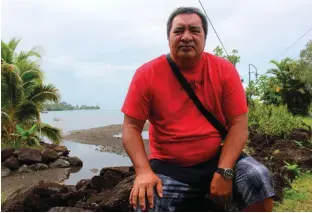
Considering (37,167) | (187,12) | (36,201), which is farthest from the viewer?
A: (37,167)

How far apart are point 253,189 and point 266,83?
2157 centimetres

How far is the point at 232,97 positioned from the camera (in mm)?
2184

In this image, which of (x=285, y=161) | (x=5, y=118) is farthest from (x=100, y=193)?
(x=5, y=118)

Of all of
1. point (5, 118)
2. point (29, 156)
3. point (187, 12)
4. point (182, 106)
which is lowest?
point (29, 156)

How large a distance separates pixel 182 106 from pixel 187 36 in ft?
1.38

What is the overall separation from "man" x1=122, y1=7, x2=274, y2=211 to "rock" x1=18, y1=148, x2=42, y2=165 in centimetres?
1296

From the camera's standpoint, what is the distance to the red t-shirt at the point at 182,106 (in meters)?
2.16

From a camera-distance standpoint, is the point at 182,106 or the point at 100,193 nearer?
the point at 182,106

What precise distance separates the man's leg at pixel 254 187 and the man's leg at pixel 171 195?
0.94 ft

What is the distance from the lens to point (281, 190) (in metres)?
4.06

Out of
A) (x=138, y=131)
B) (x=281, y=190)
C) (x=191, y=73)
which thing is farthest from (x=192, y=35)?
(x=281, y=190)

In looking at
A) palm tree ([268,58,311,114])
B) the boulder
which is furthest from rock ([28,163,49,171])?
palm tree ([268,58,311,114])

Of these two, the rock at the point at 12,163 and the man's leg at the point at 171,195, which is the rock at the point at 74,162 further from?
the man's leg at the point at 171,195

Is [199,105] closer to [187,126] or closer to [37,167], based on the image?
[187,126]
